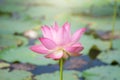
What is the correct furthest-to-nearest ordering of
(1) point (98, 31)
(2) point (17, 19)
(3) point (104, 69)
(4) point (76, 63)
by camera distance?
(2) point (17, 19) < (1) point (98, 31) < (4) point (76, 63) < (3) point (104, 69)

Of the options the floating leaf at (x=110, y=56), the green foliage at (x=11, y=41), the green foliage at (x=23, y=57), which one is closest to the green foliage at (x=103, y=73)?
the floating leaf at (x=110, y=56)

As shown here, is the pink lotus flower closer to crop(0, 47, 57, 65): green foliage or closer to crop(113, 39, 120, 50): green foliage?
crop(0, 47, 57, 65): green foliage

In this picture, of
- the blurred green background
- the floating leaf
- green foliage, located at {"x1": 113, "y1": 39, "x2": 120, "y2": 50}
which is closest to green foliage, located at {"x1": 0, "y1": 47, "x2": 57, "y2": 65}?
the blurred green background

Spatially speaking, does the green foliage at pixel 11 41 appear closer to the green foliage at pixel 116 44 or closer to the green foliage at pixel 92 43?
the green foliage at pixel 92 43

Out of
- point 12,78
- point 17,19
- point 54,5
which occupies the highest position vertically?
point 54,5

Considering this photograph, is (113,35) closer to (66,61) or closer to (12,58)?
(66,61)

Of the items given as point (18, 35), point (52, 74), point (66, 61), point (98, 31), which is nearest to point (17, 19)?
point (18, 35)

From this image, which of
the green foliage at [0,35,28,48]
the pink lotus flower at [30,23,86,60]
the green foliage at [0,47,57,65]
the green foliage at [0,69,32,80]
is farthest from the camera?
the green foliage at [0,35,28,48]
